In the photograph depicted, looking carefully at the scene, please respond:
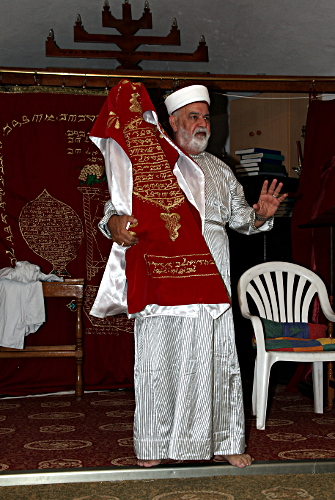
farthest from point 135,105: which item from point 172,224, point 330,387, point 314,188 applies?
point 330,387

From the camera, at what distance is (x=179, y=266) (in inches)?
90.1

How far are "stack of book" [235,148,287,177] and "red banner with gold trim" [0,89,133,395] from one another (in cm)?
118

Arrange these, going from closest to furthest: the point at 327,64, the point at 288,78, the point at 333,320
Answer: the point at 333,320
the point at 288,78
the point at 327,64

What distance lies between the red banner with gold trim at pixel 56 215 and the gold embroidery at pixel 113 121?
1633 mm

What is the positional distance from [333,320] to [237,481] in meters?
1.51

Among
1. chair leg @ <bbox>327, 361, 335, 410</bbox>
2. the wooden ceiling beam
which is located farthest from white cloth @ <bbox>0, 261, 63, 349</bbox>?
chair leg @ <bbox>327, 361, 335, 410</bbox>

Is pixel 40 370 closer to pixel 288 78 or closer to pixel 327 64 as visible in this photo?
pixel 288 78

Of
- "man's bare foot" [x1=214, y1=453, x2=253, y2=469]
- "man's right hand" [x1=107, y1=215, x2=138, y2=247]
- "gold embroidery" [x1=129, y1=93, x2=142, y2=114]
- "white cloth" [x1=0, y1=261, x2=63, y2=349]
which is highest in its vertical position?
"gold embroidery" [x1=129, y1=93, x2=142, y2=114]

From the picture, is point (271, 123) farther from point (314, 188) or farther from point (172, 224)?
point (172, 224)

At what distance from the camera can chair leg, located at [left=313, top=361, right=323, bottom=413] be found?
135 inches

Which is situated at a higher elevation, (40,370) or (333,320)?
(333,320)

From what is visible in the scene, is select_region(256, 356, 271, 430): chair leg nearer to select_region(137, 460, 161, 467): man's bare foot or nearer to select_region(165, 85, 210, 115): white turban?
select_region(137, 460, 161, 467): man's bare foot

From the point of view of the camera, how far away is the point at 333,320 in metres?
3.45

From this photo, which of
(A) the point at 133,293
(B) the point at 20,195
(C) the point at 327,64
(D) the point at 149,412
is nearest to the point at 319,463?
(D) the point at 149,412
